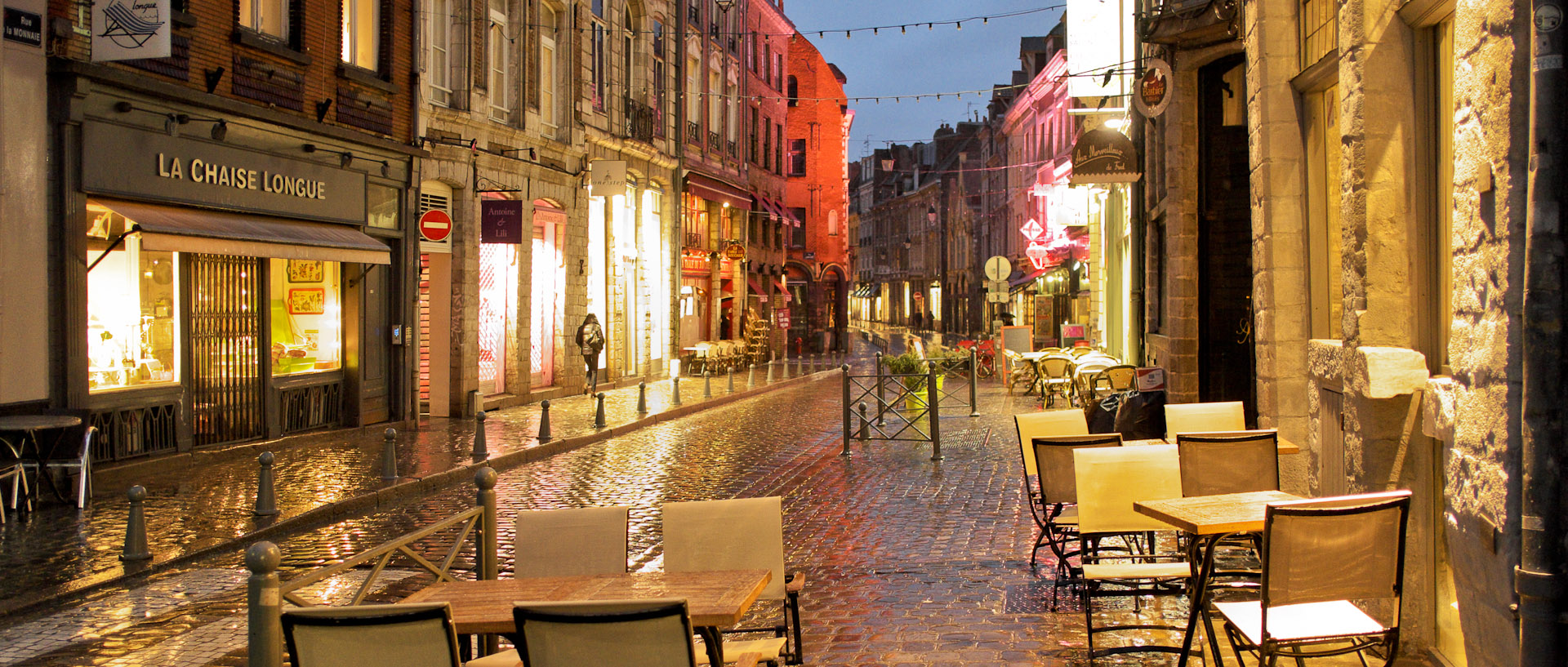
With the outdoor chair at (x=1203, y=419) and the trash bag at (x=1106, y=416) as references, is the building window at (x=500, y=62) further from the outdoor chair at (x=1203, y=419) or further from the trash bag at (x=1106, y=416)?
the outdoor chair at (x=1203, y=419)

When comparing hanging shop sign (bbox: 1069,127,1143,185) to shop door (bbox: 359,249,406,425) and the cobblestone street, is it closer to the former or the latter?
the cobblestone street

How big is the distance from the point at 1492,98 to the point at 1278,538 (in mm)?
1678

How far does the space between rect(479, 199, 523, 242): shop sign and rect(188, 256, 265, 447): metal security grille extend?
521 centimetres

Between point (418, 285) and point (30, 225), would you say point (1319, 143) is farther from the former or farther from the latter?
point (418, 285)

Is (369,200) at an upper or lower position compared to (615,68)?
lower

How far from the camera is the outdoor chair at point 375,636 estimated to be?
12.0 feet

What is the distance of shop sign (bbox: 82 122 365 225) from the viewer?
497 inches

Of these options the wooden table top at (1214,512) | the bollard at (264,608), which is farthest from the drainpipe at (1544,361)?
the bollard at (264,608)

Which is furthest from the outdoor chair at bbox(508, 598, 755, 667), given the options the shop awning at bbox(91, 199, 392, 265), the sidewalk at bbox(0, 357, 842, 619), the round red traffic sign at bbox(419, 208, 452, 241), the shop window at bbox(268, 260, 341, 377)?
the round red traffic sign at bbox(419, 208, 452, 241)

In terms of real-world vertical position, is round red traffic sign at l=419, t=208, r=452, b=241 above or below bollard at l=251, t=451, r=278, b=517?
above

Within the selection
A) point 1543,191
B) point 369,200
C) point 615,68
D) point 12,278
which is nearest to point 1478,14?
point 1543,191

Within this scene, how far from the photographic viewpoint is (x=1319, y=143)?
7.88 meters

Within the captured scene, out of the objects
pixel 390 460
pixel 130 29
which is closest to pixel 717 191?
pixel 390 460

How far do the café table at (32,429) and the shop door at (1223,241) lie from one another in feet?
37.2
